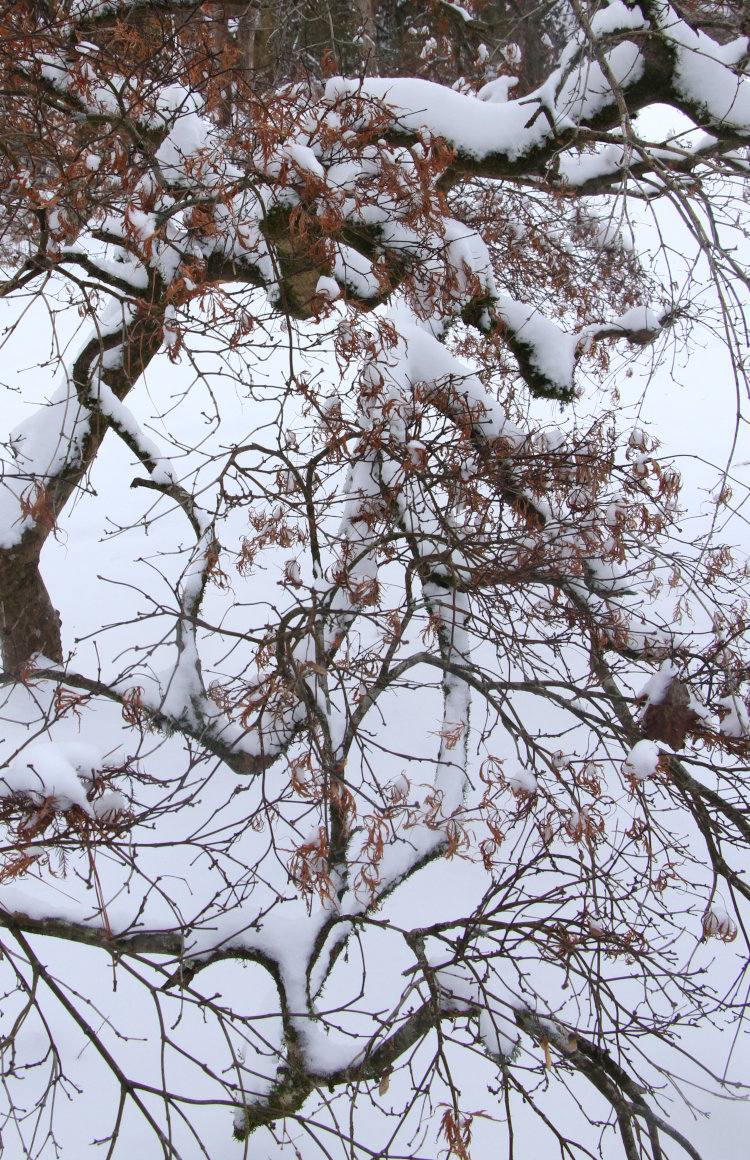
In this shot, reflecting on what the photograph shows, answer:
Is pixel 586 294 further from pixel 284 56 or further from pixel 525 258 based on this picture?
pixel 284 56

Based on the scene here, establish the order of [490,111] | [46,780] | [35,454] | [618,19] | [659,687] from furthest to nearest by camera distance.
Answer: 1. [35,454]
2. [490,111]
3. [618,19]
4. [659,687]
5. [46,780]

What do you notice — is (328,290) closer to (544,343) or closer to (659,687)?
(544,343)

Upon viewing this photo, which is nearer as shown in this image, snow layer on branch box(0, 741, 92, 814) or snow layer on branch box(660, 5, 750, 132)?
snow layer on branch box(0, 741, 92, 814)

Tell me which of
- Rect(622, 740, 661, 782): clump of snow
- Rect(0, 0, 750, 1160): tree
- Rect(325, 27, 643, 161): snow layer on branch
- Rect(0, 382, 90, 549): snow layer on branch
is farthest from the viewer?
Rect(0, 382, 90, 549): snow layer on branch

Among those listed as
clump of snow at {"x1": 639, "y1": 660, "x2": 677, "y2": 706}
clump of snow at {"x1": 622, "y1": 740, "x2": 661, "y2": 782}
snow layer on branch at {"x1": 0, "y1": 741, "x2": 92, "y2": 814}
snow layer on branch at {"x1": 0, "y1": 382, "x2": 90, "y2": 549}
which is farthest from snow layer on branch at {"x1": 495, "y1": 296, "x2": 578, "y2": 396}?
snow layer on branch at {"x1": 0, "y1": 741, "x2": 92, "y2": 814}

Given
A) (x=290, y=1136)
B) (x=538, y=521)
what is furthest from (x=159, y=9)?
(x=290, y=1136)

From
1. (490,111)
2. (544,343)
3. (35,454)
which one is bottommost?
(35,454)

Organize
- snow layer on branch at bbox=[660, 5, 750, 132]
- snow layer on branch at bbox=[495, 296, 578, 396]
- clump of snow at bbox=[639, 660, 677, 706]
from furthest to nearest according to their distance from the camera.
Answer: snow layer on branch at bbox=[495, 296, 578, 396] → snow layer on branch at bbox=[660, 5, 750, 132] → clump of snow at bbox=[639, 660, 677, 706]

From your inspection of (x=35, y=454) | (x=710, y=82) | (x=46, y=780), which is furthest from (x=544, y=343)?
(x=46, y=780)

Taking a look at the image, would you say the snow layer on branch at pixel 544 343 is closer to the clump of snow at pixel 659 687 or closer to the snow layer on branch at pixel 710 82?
the snow layer on branch at pixel 710 82

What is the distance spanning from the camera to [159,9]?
Result: 11.5 feet

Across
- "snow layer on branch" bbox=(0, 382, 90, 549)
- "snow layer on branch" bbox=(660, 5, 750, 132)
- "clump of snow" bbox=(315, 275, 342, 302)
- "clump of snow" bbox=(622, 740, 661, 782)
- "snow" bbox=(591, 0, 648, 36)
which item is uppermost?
"snow layer on branch" bbox=(660, 5, 750, 132)

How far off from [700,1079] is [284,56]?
6768mm

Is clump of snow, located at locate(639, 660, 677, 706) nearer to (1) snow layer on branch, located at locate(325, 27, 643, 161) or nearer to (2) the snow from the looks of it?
(1) snow layer on branch, located at locate(325, 27, 643, 161)
